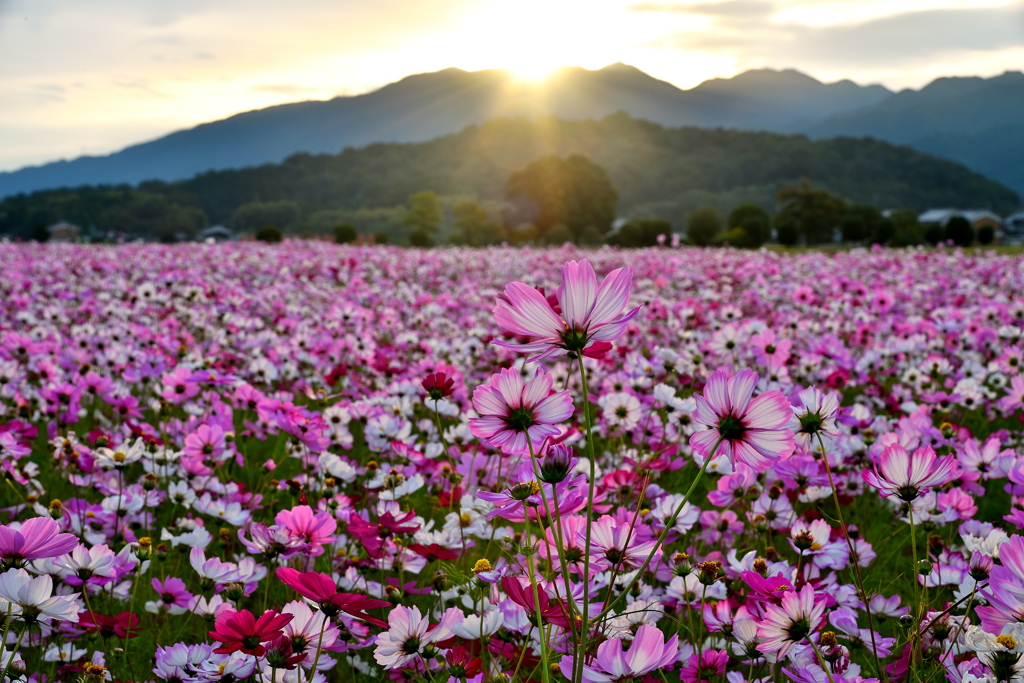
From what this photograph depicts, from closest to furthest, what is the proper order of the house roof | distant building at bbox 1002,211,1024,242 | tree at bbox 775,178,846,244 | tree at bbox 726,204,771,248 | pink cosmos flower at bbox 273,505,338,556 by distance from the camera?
pink cosmos flower at bbox 273,505,338,556, tree at bbox 726,204,771,248, tree at bbox 775,178,846,244, distant building at bbox 1002,211,1024,242, the house roof

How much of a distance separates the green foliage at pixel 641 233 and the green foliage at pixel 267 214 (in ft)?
224

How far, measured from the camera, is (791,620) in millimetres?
1026

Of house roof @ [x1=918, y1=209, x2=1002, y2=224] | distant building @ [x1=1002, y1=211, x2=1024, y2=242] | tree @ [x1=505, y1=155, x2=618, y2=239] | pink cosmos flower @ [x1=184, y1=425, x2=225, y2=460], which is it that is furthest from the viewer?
house roof @ [x1=918, y1=209, x2=1002, y2=224]

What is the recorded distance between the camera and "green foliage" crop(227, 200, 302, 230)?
9325 centimetres

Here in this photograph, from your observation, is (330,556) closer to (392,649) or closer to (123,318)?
(392,649)

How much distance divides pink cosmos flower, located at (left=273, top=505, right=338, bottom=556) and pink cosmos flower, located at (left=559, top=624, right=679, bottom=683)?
0.57 metres

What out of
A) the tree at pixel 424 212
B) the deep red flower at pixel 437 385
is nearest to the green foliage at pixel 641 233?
the deep red flower at pixel 437 385

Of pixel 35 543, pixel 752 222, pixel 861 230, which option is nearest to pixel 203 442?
pixel 35 543

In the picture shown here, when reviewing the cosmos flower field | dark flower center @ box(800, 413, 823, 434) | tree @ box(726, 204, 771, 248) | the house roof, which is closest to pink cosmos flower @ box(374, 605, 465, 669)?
the cosmos flower field

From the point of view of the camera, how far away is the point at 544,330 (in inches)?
33.5

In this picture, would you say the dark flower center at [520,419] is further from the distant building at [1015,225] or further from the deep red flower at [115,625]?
the distant building at [1015,225]

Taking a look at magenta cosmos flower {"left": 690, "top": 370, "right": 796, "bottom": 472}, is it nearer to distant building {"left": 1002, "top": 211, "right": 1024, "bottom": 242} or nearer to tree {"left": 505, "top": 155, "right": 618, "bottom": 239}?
tree {"left": 505, "top": 155, "right": 618, "bottom": 239}

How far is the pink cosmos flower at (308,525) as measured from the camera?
1.25 m

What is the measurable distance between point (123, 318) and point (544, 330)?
4.81 m
